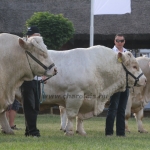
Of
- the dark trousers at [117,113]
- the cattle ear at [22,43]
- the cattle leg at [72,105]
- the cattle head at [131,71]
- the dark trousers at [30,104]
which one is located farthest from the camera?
the cattle head at [131,71]

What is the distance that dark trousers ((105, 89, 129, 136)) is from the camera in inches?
463

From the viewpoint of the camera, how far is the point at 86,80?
38.1ft

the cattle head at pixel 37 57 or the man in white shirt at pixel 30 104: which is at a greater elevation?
the cattle head at pixel 37 57

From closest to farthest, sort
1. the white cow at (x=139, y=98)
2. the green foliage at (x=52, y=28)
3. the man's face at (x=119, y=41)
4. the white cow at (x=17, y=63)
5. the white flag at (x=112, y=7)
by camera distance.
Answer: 1. the white cow at (x=17, y=63)
2. the man's face at (x=119, y=41)
3. the white cow at (x=139, y=98)
4. the white flag at (x=112, y=7)
5. the green foliage at (x=52, y=28)

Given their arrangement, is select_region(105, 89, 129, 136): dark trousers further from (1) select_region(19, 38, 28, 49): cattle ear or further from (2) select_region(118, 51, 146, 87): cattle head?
(1) select_region(19, 38, 28, 49): cattle ear

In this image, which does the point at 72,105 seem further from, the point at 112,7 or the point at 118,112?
the point at 112,7

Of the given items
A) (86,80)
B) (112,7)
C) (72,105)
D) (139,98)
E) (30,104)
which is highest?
(112,7)

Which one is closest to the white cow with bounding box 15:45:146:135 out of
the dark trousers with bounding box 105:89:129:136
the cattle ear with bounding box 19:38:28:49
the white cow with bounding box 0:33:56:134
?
the dark trousers with bounding box 105:89:129:136

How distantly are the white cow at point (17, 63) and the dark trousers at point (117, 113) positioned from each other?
1885 millimetres

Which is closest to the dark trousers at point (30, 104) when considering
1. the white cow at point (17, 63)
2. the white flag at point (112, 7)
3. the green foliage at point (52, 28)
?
the white cow at point (17, 63)

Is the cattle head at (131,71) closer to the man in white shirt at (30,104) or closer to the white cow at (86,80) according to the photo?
the white cow at (86,80)

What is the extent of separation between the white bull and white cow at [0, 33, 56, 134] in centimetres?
142

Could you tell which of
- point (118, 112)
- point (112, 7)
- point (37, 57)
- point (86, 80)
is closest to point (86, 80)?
point (86, 80)

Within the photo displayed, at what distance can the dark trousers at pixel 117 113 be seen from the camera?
11766mm
